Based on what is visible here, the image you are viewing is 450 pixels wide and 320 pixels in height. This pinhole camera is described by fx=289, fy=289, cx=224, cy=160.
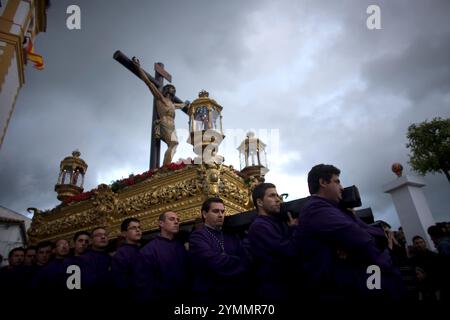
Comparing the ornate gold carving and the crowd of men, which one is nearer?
the crowd of men

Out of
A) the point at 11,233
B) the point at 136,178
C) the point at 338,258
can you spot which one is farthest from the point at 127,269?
the point at 11,233

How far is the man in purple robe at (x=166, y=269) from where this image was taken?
2904 millimetres

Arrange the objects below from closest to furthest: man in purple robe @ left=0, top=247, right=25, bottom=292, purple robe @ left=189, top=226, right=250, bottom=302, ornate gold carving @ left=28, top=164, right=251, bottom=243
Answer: purple robe @ left=189, top=226, right=250, bottom=302 < man in purple robe @ left=0, top=247, right=25, bottom=292 < ornate gold carving @ left=28, top=164, right=251, bottom=243

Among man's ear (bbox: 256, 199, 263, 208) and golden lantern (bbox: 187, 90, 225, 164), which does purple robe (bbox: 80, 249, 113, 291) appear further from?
golden lantern (bbox: 187, 90, 225, 164)

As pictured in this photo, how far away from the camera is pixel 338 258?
2092 mm

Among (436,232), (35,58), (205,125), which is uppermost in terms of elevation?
(35,58)

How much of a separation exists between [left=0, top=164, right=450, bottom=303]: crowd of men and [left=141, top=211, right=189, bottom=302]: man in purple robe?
0.03ft

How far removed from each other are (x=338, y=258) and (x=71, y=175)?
9341mm

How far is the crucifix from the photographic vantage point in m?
7.91

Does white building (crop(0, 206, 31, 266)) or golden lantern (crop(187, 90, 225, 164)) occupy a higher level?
white building (crop(0, 206, 31, 266))

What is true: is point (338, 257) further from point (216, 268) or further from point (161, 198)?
point (161, 198)

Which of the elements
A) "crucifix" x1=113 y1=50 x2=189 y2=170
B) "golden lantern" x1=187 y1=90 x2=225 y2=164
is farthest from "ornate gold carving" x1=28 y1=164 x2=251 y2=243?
"crucifix" x1=113 y1=50 x2=189 y2=170

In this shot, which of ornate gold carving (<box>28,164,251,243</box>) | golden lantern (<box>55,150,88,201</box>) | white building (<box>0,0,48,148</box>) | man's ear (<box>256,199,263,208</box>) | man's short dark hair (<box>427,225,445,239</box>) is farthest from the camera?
golden lantern (<box>55,150,88,201</box>)
